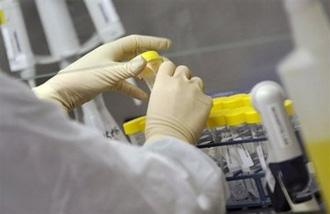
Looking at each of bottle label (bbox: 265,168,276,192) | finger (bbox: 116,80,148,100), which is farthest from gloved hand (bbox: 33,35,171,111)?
bottle label (bbox: 265,168,276,192)

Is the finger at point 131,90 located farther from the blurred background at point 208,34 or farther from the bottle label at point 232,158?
the bottle label at point 232,158

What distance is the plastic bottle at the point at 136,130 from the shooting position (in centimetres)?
119

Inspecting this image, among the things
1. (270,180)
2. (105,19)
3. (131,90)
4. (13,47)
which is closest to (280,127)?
(270,180)

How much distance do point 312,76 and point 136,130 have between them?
498mm

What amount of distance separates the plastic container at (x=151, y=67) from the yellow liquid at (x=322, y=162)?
1.29ft

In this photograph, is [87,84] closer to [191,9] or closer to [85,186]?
[191,9]

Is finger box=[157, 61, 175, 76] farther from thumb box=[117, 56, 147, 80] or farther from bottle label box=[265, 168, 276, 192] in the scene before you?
bottle label box=[265, 168, 276, 192]

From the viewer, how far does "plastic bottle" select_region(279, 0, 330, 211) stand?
809 millimetres

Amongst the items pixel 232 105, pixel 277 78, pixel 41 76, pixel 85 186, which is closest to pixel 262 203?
pixel 232 105

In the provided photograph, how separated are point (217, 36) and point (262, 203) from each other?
35cm

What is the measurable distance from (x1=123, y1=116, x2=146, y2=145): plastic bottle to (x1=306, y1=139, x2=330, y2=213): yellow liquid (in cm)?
43

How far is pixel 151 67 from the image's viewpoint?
1.14m

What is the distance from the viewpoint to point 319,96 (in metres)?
0.82

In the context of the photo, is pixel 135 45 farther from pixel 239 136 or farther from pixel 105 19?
pixel 239 136
